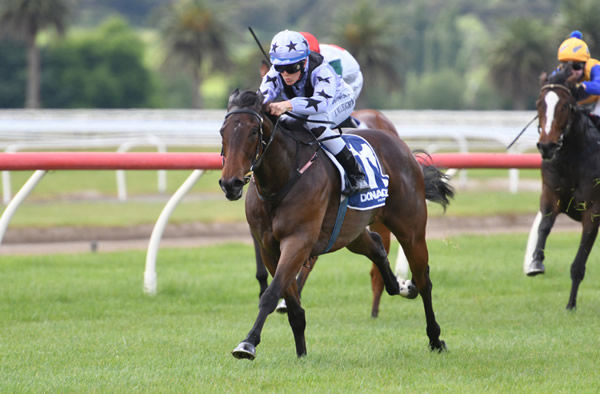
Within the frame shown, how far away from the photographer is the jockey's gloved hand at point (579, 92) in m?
7.14

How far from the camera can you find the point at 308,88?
17.0 feet

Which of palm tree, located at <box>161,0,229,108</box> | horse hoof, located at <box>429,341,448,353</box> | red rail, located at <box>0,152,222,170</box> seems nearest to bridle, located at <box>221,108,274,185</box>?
horse hoof, located at <box>429,341,448,353</box>

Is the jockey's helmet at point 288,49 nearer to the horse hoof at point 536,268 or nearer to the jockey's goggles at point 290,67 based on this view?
the jockey's goggles at point 290,67

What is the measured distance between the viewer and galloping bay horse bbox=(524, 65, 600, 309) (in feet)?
22.5

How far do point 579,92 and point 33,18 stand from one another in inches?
1770

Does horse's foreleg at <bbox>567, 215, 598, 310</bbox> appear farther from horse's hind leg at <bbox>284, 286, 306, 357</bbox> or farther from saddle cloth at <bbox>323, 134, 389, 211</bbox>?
horse's hind leg at <bbox>284, 286, 306, 357</bbox>

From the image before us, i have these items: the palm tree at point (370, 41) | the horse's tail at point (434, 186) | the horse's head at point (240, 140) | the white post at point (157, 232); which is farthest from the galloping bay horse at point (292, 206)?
the palm tree at point (370, 41)

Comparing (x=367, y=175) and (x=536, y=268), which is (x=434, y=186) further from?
(x=536, y=268)

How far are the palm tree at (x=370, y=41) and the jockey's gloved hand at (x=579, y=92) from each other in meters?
43.5

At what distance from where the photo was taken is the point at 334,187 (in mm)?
5160

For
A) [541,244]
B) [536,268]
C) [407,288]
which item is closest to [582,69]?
[541,244]

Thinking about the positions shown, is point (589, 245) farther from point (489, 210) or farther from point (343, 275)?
point (489, 210)

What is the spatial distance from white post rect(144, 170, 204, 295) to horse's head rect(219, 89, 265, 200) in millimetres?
2823

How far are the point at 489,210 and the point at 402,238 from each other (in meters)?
8.47
